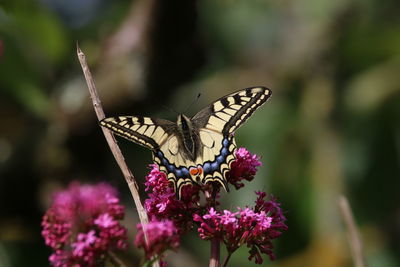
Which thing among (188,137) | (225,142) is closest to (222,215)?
(225,142)

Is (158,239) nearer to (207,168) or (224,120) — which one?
(207,168)

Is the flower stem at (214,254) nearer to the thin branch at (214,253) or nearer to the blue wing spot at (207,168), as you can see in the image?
the thin branch at (214,253)

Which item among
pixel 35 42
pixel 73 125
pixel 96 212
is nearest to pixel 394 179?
pixel 73 125

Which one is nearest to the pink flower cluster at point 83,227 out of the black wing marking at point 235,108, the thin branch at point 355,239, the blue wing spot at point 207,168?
the blue wing spot at point 207,168

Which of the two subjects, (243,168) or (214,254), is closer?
(214,254)

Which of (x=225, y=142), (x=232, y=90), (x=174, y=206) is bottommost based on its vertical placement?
(x=174, y=206)

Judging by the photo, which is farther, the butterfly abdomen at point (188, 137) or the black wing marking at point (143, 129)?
the butterfly abdomen at point (188, 137)

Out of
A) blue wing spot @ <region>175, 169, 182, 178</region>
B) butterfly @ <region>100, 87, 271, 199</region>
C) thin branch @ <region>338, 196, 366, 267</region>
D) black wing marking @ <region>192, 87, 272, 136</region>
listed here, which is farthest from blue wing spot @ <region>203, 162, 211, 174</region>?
thin branch @ <region>338, 196, 366, 267</region>

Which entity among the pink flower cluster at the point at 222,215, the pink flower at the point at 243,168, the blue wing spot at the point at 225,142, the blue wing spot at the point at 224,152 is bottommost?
the pink flower cluster at the point at 222,215

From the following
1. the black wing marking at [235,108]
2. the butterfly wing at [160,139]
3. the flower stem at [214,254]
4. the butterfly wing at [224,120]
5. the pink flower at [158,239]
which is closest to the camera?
the pink flower at [158,239]
